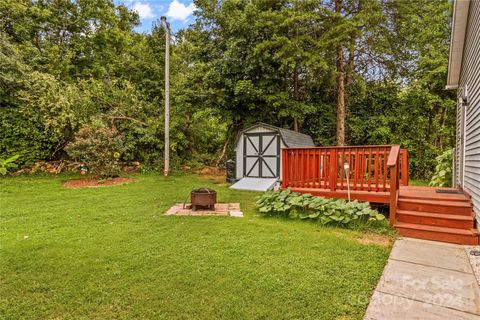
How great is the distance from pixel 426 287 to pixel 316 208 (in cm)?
230

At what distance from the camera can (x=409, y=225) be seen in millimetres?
4273

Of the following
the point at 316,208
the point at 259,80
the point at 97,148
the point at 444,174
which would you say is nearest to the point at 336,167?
the point at 316,208

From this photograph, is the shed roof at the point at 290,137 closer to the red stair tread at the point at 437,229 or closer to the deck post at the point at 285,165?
the deck post at the point at 285,165

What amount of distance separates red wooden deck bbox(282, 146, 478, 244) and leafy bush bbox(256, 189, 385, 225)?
29 centimetres

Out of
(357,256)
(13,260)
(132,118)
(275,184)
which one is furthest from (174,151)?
(357,256)

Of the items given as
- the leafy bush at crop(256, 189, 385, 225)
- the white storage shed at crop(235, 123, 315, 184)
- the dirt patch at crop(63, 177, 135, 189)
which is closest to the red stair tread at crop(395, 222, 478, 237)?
the leafy bush at crop(256, 189, 385, 225)

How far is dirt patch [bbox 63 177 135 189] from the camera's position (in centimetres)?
839

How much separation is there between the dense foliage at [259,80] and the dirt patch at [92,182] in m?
2.17

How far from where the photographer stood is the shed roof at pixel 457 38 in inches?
190

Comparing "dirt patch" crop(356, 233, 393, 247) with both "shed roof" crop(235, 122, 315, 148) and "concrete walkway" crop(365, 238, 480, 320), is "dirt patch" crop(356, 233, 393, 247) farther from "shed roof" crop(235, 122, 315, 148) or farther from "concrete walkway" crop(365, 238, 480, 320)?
"shed roof" crop(235, 122, 315, 148)

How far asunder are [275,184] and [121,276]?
6.34 m

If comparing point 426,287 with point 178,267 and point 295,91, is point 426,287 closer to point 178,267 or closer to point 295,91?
point 178,267

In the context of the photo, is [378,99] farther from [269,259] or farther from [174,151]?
[269,259]

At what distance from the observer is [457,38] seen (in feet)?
18.1
